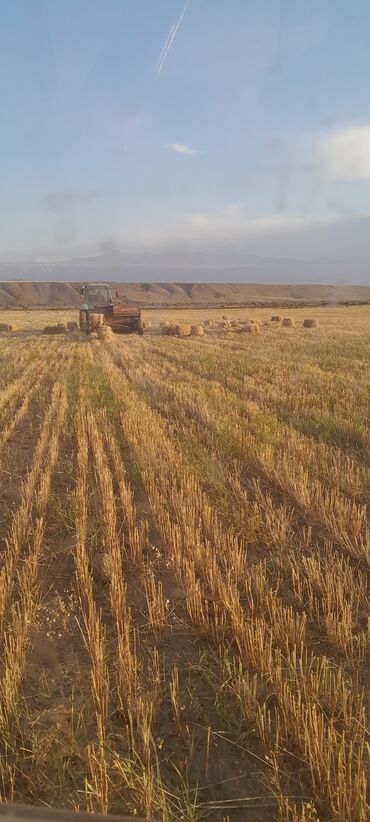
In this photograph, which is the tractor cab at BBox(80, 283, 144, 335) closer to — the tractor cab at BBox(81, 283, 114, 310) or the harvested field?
the tractor cab at BBox(81, 283, 114, 310)

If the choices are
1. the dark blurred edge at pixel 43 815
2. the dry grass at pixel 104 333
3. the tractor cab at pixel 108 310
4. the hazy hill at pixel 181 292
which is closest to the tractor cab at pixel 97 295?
the tractor cab at pixel 108 310

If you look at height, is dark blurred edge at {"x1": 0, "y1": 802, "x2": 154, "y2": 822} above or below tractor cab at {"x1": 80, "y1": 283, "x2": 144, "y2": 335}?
below

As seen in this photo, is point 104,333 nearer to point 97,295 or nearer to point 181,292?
point 97,295

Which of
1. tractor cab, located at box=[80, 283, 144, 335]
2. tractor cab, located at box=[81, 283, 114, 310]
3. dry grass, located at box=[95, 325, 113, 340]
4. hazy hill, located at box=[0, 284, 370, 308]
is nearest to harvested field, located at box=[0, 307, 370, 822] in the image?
dry grass, located at box=[95, 325, 113, 340]

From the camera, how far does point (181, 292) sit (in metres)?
164

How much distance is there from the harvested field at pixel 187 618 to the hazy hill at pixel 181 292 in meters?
125

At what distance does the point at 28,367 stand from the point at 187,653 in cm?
1224

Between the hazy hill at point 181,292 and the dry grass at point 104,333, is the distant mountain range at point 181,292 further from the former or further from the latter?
the dry grass at point 104,333

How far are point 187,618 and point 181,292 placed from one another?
165m

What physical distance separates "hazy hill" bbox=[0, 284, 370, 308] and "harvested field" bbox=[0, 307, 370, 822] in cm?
12500

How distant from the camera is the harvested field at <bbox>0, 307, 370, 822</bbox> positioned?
2100mm

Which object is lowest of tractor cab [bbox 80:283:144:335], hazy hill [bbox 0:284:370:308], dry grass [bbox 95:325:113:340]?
dry grass [bbox 95:325:113:340]

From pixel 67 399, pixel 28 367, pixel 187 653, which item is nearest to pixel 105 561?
pixel 187 653

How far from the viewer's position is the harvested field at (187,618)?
210cm
